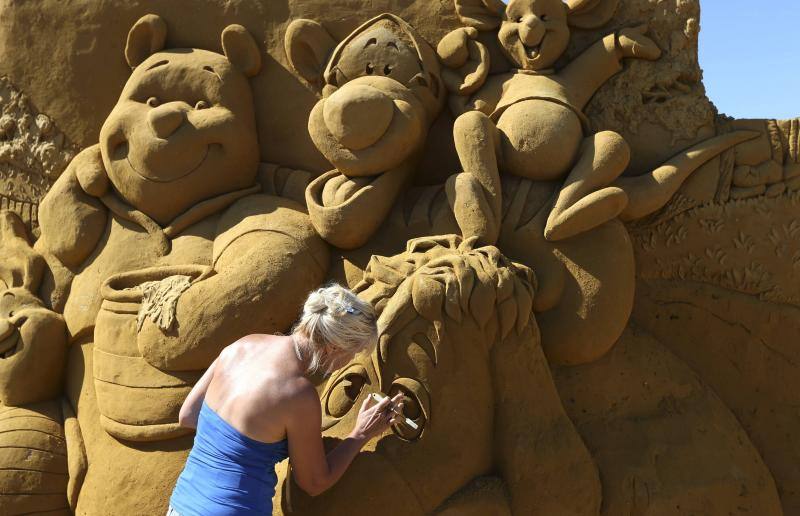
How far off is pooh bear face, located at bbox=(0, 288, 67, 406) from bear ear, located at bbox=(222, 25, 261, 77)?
1359mm

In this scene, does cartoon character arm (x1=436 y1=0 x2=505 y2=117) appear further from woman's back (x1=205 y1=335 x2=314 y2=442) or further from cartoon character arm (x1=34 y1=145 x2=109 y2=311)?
woman's back (x1=205 y1=335 x2=314 y2=442)

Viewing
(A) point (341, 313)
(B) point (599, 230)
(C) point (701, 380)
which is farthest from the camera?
(C) point (701, 380)

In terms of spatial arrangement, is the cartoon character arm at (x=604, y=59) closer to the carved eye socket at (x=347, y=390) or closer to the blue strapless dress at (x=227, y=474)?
the carved eye socket at (x=347, y=390)

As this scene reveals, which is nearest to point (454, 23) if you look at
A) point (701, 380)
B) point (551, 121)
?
point (551, 121)

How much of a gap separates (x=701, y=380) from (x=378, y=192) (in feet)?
5.12

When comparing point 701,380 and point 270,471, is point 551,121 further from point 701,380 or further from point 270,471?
point 270,471

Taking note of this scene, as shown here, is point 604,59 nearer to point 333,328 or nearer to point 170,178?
point 170,178

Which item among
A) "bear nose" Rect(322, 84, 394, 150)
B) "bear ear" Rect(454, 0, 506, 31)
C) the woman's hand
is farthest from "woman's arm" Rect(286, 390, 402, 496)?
"bear ear" Rect(454, 0, 506, 31)

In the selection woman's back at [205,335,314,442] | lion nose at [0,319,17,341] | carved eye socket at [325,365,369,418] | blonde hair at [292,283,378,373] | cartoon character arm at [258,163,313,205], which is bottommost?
lion nose at [0,319,17,341]

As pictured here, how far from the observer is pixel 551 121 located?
3.69m

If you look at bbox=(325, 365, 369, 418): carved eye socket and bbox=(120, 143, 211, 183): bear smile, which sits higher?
bbox=(120, 143, 211, 183): bear smile

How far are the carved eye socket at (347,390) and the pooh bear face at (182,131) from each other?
1236 millimetres

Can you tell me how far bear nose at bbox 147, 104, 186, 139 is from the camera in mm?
3834

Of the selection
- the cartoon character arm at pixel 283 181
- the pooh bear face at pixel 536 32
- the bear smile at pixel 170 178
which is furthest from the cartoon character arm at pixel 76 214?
the pooh bear face at pixel 536 32
